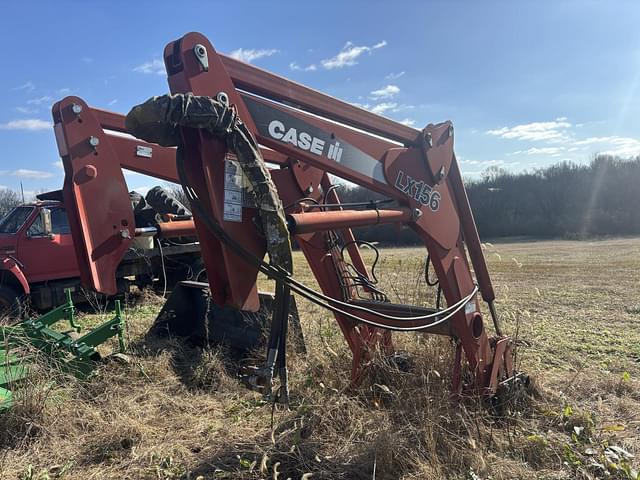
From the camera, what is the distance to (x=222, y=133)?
2127mm

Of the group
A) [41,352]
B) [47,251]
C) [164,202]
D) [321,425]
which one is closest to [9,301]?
[47,251]

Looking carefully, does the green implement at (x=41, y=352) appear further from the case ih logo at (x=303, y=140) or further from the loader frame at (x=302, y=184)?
the case ih logo at (x=303, y=140)

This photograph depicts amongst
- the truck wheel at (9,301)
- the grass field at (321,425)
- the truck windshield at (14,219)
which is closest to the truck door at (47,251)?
the truck windshield at (14,219)

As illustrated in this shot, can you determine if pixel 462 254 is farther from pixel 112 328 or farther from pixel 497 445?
pixel 112 328

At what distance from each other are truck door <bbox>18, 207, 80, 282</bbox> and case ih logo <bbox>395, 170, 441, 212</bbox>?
7954 mm


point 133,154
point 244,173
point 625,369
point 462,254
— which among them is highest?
point 133,154

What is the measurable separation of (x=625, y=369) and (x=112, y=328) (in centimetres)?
512

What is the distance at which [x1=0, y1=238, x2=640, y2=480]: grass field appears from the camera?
299cm

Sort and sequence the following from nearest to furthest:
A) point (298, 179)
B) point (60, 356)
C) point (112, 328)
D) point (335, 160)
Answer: point (335, 160)
point (298, 179)
point (60, 356)
point (112, 328)

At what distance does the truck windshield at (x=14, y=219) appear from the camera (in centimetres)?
907

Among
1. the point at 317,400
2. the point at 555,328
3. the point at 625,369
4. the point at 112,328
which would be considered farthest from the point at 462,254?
the point at 555,328

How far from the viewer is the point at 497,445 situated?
3.21 meters

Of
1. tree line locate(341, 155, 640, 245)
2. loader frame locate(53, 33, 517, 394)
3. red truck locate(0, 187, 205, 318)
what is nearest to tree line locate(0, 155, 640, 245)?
tree line locate(341, 155, 640, 245)

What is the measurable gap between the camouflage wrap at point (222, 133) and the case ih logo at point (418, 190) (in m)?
1.17
